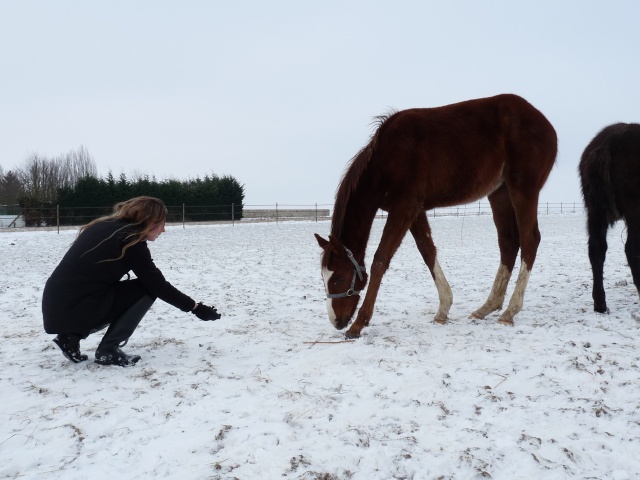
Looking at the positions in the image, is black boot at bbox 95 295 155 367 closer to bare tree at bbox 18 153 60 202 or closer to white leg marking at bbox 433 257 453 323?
white leg marking at bbox 433 257 453 323

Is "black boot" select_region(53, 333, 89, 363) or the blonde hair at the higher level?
the blonde hair

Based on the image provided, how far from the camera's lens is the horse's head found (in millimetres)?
4004

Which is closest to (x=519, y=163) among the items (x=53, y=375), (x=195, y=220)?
(x=53, y=375)

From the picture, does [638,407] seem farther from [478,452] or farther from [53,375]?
[53,375]

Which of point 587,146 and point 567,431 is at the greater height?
point 587,146

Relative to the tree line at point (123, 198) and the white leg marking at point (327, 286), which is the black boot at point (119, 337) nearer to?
the white leg marking at point (327, 286)

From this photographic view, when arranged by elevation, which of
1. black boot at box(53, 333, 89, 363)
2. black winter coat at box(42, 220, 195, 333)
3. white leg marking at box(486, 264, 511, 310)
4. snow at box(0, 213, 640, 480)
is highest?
black winter coat at box(42, 220, 195, 333)

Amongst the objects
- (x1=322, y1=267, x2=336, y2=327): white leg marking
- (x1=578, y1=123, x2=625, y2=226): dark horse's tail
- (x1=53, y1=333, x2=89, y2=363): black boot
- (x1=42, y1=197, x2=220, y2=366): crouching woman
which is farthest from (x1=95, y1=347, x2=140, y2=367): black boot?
(x1=578, y1=123, x2=625, y2=226): dark horse's tail

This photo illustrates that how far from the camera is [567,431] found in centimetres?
222

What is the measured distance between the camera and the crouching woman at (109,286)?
3.25m

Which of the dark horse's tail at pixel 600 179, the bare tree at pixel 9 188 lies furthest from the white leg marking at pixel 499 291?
the bare tree at pixel 9 188

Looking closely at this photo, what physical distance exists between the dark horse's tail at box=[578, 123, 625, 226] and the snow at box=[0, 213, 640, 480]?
3.47 ft

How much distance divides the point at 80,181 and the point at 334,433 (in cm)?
3319

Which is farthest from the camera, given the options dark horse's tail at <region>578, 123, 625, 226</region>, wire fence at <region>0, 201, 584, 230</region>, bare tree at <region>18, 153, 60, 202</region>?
bare tree at <region>18, 153, 60, 202</region>
